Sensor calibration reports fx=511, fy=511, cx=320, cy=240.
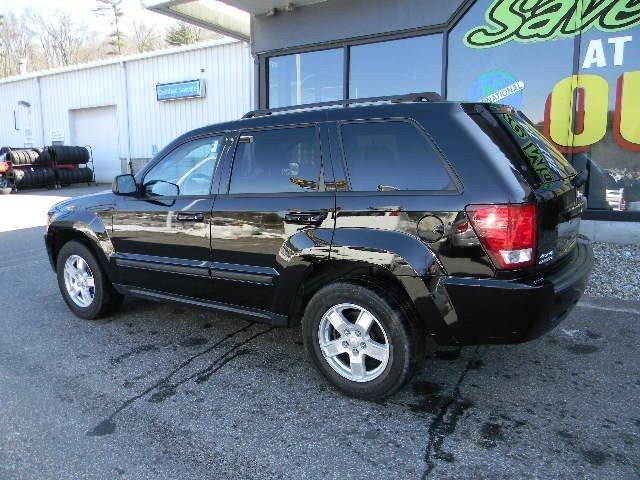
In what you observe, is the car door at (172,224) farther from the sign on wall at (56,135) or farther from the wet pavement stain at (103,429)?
the sign on wall at (56,135)

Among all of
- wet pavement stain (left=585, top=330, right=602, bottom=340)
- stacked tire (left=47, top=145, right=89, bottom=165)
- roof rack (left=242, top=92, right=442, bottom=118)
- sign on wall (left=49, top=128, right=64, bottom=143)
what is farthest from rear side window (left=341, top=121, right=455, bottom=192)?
sign on wall (left=49, top=128, right=64, bottom=143)

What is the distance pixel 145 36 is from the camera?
156 ft

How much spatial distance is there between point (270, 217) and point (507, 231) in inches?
59.9

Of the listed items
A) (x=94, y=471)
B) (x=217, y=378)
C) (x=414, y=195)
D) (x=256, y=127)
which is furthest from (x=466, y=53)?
(x=94, y=471)

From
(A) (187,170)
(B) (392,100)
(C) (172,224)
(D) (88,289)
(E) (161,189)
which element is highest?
(B) (392,100)

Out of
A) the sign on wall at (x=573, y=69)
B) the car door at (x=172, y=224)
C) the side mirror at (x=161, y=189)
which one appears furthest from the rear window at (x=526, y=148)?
the sign on wall at (x=573, y=69)

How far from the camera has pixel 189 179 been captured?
4043mm

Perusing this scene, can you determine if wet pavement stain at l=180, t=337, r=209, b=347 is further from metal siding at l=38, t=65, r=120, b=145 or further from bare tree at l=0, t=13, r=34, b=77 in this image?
bare tree at l=0, t=13, r=34, b=77

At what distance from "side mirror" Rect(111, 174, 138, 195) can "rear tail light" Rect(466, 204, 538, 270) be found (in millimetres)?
2782

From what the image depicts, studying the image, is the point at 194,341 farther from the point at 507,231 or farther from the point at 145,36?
the point at 145,36

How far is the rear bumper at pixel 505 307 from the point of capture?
107 inches

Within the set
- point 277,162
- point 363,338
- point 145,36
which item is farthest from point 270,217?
point 145,36

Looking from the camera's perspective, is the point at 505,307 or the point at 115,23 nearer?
the point at 505,307

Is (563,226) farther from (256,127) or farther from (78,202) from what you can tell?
(78,202)
